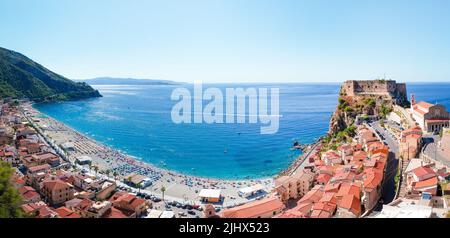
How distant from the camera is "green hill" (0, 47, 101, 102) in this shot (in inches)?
3238

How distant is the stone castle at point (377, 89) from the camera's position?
31.7 m

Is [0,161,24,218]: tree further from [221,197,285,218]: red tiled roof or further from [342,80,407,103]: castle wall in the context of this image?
[342,80,407,103]: castle wall

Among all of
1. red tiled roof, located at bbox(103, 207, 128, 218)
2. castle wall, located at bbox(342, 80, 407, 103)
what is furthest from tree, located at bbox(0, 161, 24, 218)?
castle wall, located at bbox(342, 80, 407, 103)

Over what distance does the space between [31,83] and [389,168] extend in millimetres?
96292

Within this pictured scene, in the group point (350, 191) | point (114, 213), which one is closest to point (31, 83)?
point (114, 213)

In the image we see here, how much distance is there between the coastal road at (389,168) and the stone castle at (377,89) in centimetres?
817

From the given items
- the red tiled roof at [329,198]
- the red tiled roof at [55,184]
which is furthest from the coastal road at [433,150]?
the red tiled roof at [55,184]

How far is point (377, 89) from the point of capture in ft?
106

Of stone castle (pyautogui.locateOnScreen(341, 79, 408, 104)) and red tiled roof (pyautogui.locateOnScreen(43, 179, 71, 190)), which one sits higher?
stone castle (pyautogui.locateOnScreen(341, 79, 408, 104))

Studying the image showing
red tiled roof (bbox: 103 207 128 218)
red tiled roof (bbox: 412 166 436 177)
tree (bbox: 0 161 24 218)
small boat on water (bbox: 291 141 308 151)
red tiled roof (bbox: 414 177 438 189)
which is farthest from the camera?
small boat on water (bbox: 291 141 308 151)

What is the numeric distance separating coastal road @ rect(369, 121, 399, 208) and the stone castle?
8.17 m

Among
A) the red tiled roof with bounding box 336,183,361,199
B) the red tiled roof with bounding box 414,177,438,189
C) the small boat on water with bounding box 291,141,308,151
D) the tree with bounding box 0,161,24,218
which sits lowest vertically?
the small boat on water with bounding box 291,141,308,151

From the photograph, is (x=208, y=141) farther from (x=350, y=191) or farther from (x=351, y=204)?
(x=351, y=204)

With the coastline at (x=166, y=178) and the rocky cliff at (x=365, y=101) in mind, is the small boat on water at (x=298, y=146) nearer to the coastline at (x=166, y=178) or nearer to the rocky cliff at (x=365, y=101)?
the rocky cliff at (x=365, y=101)
